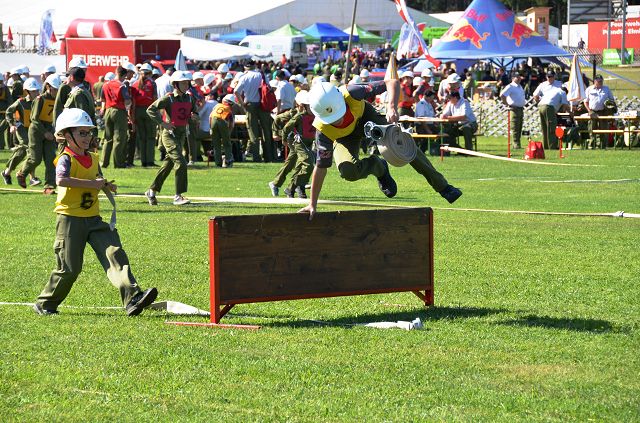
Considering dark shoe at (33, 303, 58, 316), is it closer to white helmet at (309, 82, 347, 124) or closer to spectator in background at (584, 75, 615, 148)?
white helmet at (309, 82, 347, 124)

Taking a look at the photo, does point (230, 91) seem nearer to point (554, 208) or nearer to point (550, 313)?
point (554, 208)

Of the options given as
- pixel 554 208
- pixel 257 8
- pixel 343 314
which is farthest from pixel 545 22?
pixel 343 314

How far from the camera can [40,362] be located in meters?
8.65

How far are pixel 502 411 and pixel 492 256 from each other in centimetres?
710

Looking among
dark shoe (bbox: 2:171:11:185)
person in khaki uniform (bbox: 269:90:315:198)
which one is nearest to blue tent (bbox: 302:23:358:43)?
dark shoe (bbox: 2:171:11:185)

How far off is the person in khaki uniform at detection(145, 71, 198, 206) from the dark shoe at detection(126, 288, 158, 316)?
9017 mm

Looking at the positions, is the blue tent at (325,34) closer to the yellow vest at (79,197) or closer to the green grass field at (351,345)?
the green grass field at (351,345)

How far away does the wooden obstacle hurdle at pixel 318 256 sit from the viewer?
9867 mm

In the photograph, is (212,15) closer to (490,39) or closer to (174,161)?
(490,39)

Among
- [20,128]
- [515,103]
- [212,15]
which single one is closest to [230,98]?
[20,128]

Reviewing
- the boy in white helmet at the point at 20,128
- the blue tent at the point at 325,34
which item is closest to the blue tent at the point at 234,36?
the blue tent at the point at 325,34

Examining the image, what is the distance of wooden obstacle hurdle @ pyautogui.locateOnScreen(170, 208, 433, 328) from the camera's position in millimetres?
9867

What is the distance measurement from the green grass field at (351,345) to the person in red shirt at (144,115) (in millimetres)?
11907

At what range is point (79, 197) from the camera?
34.0 feet
